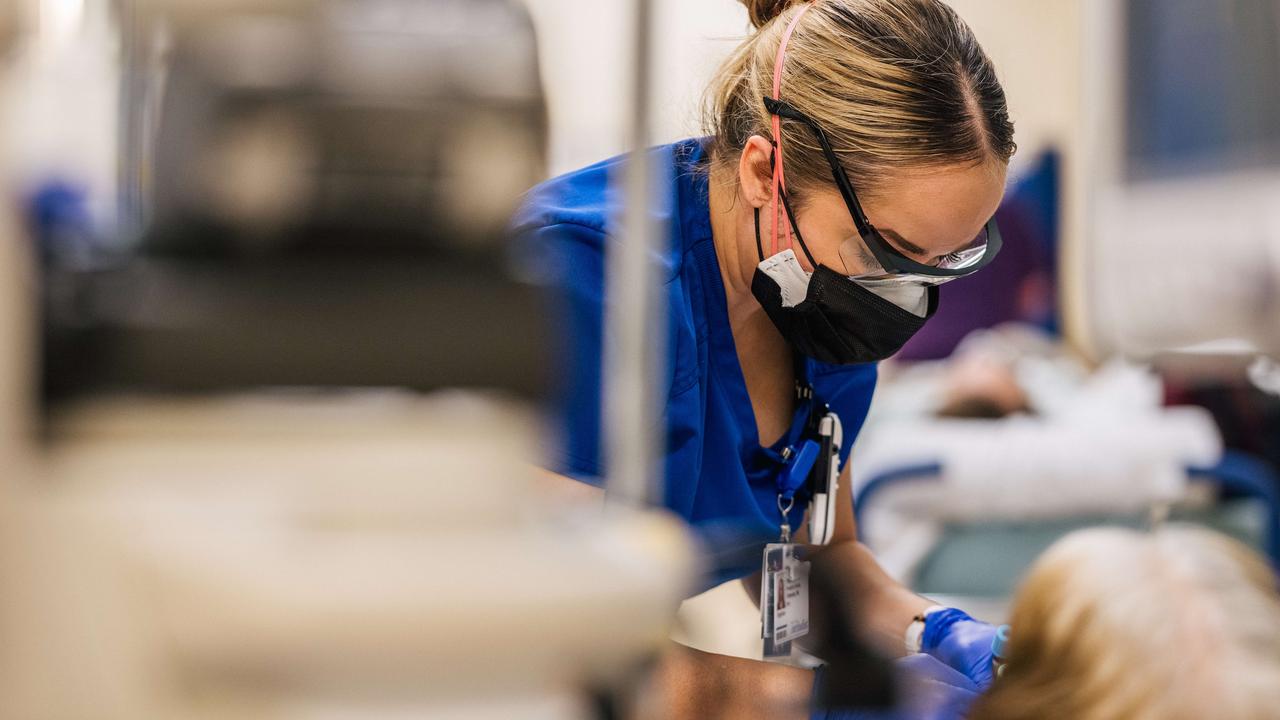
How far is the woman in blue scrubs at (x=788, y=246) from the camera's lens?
98cm

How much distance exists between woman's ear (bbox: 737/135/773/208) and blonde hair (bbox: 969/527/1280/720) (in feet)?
1.50

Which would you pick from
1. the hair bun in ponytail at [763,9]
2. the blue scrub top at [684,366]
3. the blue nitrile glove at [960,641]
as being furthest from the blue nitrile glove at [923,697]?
the hair bun in ponytail at [763,9]

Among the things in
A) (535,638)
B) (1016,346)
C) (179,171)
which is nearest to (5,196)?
(535,638)

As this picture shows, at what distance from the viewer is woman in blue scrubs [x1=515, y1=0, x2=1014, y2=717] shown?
979mm

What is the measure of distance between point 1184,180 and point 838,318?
4.11 ft

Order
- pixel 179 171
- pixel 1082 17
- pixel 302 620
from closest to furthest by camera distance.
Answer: pixel 302 620
pixel 1082 17
pixel 179 171

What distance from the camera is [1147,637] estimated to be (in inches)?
27.4

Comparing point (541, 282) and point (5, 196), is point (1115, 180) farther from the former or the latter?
point (5, 196)

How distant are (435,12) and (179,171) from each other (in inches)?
23.8

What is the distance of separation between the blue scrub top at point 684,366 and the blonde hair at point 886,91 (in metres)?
0.13

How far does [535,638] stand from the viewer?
1.82 feet

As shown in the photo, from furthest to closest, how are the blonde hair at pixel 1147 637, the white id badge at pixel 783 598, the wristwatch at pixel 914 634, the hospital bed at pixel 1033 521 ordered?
the hospital bed at pixel 1033 521 < the wristwatch at pixel 914 634 < the white id badge at pixel 783 598 < the blonde hair at pixel 1147 637

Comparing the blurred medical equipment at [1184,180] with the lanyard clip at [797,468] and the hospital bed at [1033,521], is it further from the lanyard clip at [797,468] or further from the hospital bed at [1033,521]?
the lanyard clip at [797,468]

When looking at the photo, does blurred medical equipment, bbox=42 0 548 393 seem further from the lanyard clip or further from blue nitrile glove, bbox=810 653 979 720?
blue nitrile glove, bbox=810 653 979 720
